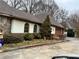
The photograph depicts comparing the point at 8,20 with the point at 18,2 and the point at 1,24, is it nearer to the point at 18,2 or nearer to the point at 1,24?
the point at 1,24

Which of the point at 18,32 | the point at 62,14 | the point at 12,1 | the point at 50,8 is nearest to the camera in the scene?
the point at 18,32

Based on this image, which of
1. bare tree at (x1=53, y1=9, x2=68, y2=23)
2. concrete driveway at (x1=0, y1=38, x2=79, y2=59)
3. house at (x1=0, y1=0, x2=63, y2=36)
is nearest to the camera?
concrete driveway at (x1=0, y1=38, x2=79, y2=59)

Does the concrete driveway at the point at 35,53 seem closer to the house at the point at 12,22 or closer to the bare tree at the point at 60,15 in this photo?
the house at the point at 12,22

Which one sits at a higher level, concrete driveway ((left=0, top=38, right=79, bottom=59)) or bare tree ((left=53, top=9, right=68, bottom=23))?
bare tree ((left=53, top=9, right=68, bottom=23))

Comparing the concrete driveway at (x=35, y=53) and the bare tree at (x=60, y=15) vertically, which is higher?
the bare tree at (x=60, y=15)

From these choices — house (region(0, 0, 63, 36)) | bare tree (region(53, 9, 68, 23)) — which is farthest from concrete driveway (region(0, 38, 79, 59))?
bare tree (region(53, 9, 68, 23))

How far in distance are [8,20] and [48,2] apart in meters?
51.9

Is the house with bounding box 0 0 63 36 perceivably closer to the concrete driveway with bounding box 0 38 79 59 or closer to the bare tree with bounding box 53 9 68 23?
the concrete driveway with bounding box 0 38 79 59

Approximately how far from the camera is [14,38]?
22094 millimetres

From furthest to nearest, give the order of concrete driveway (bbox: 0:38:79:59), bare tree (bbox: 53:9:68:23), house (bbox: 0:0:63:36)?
1. bare tree (bbox: 53:9:68:23)
2. house (bbox: 0:0:63:36)
3. concrete driveway (bbox: 0:38:79:59)

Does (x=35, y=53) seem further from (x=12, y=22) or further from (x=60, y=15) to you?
(x=60, y=15)

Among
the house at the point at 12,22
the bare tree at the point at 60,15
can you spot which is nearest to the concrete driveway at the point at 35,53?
the house at the point at 12,22

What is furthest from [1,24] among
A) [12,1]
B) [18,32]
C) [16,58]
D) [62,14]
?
[62,14]

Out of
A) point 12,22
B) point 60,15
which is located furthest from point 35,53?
point 60,15
